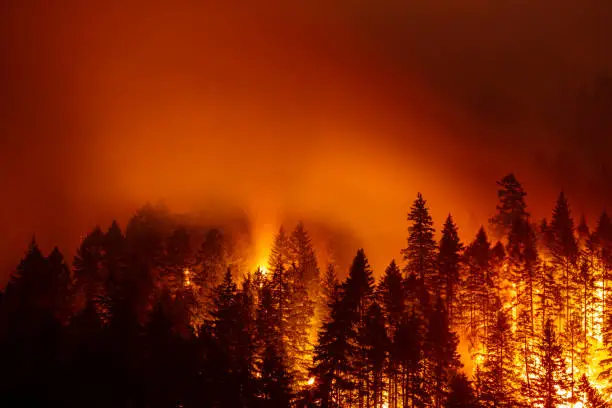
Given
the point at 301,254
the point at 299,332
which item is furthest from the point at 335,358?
the point at 301,254

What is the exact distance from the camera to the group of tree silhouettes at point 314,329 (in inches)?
1997

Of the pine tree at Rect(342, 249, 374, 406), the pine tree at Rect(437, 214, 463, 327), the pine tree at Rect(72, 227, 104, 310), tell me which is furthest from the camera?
the pine tree at Rect(72, 227, 104, 310)

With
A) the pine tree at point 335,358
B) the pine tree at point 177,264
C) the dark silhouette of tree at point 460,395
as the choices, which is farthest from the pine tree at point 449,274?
the pine tree at point 177,264

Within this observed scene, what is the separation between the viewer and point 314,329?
6419 centimetres

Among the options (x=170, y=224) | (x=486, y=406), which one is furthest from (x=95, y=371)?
(x=170, y=224)

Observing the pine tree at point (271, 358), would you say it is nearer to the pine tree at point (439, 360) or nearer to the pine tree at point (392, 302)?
the pine tree at point (392, 302)

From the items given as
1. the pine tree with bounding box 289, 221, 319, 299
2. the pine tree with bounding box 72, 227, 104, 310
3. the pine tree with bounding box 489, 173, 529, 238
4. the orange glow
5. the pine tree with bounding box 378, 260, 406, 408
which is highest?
the pine tree with bounding box 489, 173, 529, 238

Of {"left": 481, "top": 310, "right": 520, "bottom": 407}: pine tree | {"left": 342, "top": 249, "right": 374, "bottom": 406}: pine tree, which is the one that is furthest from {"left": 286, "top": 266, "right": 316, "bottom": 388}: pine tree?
{"left": 481, "top": 310, "right": 520, "bottom": 407}: pine tree

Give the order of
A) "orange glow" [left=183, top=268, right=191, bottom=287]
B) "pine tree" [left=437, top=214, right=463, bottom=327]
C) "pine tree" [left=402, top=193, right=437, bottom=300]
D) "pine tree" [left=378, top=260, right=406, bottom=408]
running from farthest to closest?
1. "orange glow" [left=183, top=268, right=191, bottom=287]
2. "pine tree" [left=402, top=193, right=437, bottom=300]
3. "pine tree" [left=437, top=214, right=463, bottom=327]
4. "pine tree" [left=378, top=260, right=406, bottom=408]

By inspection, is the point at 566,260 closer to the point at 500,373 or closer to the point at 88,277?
the point at 500,373

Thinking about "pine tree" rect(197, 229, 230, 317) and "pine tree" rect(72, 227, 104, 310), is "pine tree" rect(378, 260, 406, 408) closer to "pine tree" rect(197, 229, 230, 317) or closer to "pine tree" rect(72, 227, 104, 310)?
"pine tree" rect(197, 229, 230, 317)

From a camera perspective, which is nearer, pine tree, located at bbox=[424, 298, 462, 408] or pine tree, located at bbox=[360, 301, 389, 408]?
pine tree, located at bbox=[360, 301, 389, 408]

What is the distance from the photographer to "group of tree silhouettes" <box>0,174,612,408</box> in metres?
50.7

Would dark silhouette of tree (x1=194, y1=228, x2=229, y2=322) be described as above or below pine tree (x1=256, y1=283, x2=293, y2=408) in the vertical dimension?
above
